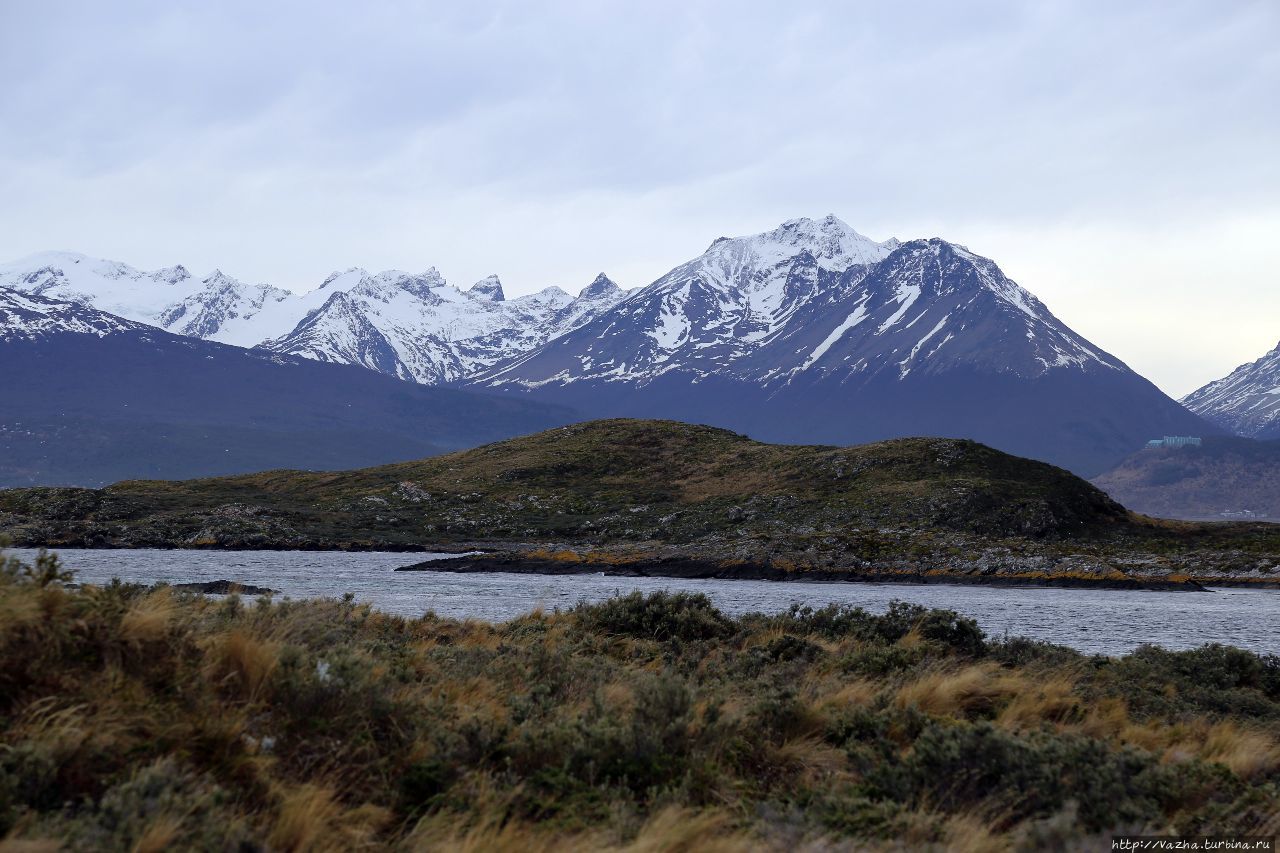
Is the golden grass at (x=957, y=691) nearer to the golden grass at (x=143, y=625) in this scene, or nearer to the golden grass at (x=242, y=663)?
the golden grass at (x=242, y=663)

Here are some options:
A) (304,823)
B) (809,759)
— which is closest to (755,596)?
(809,759)

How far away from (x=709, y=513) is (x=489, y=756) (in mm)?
80469

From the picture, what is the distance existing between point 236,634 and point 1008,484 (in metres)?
84.7

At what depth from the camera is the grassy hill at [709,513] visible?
73.5 metres

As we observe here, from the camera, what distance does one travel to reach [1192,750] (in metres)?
12.9

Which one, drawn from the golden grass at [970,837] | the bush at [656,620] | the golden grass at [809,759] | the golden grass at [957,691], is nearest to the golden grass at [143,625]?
the golden grass at [809,759]

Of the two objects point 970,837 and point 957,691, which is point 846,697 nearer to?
point 957,691

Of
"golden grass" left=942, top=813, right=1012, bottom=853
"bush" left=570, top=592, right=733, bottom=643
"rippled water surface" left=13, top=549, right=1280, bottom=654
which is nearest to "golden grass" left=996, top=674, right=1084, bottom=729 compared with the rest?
"golden grass" left=942, top=813, right=1012, bottom=853

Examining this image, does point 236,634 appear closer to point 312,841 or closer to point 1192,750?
point 312,841

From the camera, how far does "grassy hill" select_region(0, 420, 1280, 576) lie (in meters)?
73.5

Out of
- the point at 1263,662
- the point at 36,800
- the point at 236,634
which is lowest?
the point at 1263,662

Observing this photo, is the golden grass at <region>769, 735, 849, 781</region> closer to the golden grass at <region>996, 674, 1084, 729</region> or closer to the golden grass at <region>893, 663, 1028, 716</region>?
the golden grass at <region>893, 663, 1028, 716</region>

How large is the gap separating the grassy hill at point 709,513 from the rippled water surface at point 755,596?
7742 millimetres

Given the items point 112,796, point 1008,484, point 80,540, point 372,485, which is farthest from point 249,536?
point 112,796
